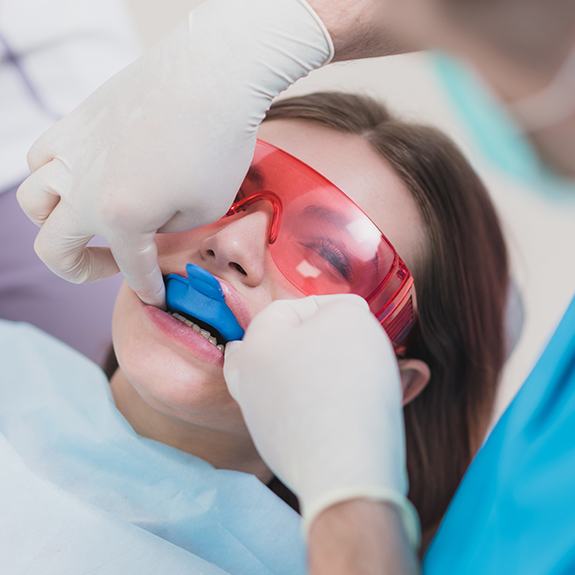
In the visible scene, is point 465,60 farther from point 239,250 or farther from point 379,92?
point 379,92

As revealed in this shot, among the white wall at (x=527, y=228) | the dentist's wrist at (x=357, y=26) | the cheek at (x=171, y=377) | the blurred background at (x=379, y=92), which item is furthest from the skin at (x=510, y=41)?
the white wall at (x=527, y=228)

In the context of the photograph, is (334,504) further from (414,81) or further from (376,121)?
(414,81)

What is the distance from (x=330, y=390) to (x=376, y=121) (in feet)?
2.32

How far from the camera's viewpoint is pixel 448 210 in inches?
51.4

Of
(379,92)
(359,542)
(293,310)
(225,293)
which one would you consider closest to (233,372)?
(293,310)

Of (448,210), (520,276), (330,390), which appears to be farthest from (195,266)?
(520,276)

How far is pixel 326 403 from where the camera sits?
74 centimetres

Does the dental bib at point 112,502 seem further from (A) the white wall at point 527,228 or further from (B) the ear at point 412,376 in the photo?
(A) the white wall at point 527,228

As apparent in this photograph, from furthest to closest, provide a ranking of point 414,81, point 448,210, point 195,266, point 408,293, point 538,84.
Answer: point 414,81
point 448,210
point 408,293
point 195,266
point 538,84

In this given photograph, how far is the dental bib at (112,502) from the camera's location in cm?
106

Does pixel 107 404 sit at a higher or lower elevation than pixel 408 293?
lower

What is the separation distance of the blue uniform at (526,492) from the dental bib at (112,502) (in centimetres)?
39

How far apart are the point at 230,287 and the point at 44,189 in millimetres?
277

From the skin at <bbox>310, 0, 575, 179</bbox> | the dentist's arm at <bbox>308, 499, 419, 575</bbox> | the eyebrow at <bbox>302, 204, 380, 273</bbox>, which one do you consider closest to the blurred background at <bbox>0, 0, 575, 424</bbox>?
the eyebrow at <bbox>302, 204, 380, 273</bbox>
